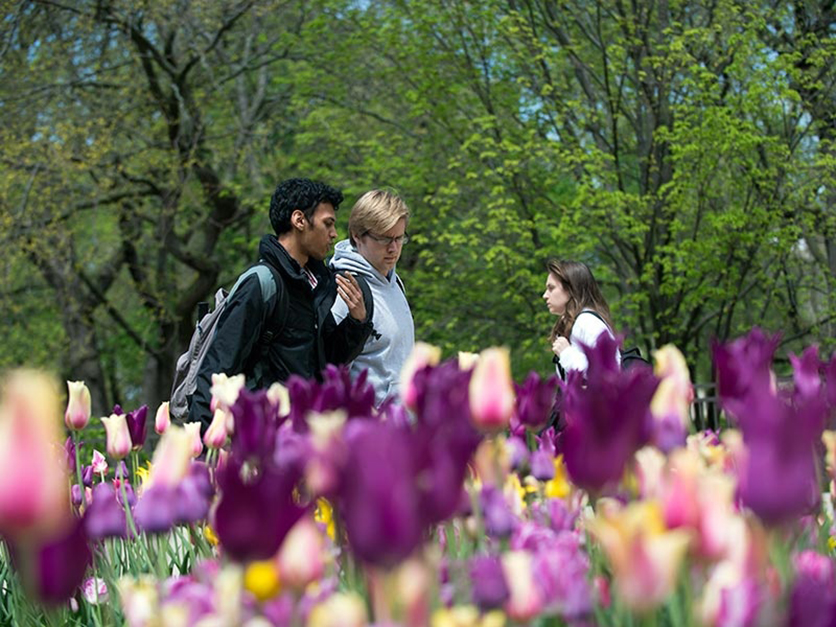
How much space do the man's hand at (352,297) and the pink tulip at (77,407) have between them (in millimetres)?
1456

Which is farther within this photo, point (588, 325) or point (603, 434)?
point (588, 325)

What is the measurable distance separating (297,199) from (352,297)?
1.32ft

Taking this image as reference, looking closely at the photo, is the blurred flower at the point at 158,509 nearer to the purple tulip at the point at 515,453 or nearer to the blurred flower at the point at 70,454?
the purple tulip at the point at 515,453

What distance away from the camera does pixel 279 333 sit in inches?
148

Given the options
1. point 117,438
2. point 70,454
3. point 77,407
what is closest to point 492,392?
point 117,438

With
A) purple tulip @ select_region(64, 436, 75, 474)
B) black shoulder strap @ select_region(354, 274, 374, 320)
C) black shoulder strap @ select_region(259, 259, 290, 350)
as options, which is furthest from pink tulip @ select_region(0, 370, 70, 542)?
black shoulder strap @ select_region(354, 274, 374, 320)

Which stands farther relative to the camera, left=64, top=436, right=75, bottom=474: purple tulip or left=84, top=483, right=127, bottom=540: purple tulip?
left=64, top=436, right=75, bottom=474: purple tulip

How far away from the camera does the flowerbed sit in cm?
102

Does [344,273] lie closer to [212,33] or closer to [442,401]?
[442,401]

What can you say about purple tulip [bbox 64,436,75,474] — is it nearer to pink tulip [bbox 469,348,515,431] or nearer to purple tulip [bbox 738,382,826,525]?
pink tulip [bbox 469,348,515,431]

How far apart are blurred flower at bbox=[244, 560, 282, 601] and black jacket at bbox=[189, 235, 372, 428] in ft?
7.56

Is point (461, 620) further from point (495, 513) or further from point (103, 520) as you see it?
point (103, 520)

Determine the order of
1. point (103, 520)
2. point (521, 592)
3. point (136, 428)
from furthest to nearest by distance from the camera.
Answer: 1. point (136, 428)
2. point (103, 520)
3. point (521, 592)

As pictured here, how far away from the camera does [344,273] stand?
4.05 m
